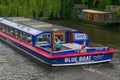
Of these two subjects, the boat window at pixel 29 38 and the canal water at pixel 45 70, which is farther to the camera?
the boat window at pixel 29 38

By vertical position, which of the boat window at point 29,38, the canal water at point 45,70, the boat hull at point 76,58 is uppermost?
the boat window at point 29,38

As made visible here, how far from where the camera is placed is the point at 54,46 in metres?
21.6

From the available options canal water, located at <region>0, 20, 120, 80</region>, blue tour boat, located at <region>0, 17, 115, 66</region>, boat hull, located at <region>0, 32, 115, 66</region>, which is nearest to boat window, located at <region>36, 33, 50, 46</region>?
blue tour boat, located at <region>0, 17, 115, 66</region>

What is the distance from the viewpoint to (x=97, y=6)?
50.6 metres

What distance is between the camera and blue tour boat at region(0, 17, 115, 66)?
2025 centimetres

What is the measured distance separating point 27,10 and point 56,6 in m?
5.10

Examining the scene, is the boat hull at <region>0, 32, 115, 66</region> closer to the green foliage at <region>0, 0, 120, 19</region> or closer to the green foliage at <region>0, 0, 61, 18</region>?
the green foliage at <region>0, 0, 61, 18</region>

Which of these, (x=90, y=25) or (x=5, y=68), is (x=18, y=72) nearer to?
(x=5, y=68)

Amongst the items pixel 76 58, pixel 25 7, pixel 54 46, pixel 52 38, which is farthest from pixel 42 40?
pixel 25 7

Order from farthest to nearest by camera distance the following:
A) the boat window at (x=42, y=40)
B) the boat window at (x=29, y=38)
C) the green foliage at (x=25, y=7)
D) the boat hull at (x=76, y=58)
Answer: the green foliage at (x=25, y=7) → the boat window at (x=29, y=38) → the boat window at (x=42, y=40) → the boat hull at (x=76, y=58)

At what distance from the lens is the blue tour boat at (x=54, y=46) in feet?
66.4

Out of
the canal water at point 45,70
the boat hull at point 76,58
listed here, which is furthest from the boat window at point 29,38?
the boat hull at point 76,58

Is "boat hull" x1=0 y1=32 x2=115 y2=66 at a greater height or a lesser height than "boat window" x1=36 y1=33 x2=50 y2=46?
lesser

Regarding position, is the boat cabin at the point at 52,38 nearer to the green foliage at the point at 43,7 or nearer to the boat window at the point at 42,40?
the boat window at the point at 42,40
